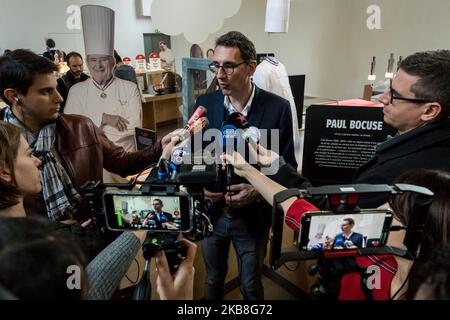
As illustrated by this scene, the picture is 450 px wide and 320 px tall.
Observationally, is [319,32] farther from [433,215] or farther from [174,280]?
[174,280]

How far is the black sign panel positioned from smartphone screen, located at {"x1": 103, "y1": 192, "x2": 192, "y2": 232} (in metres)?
1.25

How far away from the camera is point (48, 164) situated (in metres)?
1.11

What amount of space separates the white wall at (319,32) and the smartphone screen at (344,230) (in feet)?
7.28

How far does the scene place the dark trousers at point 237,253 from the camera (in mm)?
1278

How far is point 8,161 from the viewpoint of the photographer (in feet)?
2.64

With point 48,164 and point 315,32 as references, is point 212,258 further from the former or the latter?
point 315,32

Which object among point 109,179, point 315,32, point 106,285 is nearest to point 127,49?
point 315,32

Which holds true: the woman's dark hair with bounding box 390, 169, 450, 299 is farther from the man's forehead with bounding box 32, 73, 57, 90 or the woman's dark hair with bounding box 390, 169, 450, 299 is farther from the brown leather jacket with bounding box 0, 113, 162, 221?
the man's forehead with bounding box 32, 73, 57, 90

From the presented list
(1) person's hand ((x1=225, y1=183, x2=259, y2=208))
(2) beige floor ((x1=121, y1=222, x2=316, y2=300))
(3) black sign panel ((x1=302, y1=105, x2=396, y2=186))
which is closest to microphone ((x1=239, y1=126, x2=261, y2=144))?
(1) person's hand ((x1=225, y1=183, x2=259, y2=208))

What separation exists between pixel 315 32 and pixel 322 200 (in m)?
5.22

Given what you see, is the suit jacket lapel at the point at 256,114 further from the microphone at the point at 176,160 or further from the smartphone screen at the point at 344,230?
the smartphone screen at the point at 344,230

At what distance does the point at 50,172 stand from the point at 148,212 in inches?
24.0

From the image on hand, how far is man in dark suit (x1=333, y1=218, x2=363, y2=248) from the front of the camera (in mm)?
625
